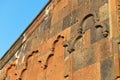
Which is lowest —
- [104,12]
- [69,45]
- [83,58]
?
[83,58]

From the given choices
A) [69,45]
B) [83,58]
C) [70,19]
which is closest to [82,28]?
[69,45]

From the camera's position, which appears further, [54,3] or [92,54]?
[54,3]

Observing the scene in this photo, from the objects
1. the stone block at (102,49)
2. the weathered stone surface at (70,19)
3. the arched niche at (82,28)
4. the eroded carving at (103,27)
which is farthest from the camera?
the weathered stone surface at (70,19)

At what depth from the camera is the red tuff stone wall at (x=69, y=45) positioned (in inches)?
268

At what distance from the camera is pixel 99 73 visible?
264 inches

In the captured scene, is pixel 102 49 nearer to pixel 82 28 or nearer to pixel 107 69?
pixel 107 69

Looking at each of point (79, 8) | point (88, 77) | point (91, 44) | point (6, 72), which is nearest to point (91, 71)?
point (88, 77)

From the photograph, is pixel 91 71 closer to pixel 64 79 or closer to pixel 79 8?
pixel 64 79

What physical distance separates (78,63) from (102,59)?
799 millimetres

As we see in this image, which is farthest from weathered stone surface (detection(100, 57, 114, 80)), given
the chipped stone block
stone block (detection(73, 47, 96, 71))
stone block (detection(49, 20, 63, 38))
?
stone block (detection(49, 20, 63, 38))

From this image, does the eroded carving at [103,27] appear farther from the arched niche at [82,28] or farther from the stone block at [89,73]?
the stone block at [89,73]

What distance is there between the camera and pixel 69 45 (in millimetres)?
7840

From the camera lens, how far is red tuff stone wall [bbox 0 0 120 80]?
680cm

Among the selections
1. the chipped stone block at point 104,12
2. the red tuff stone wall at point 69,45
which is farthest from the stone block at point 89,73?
the chipped stone block at point 104,12
